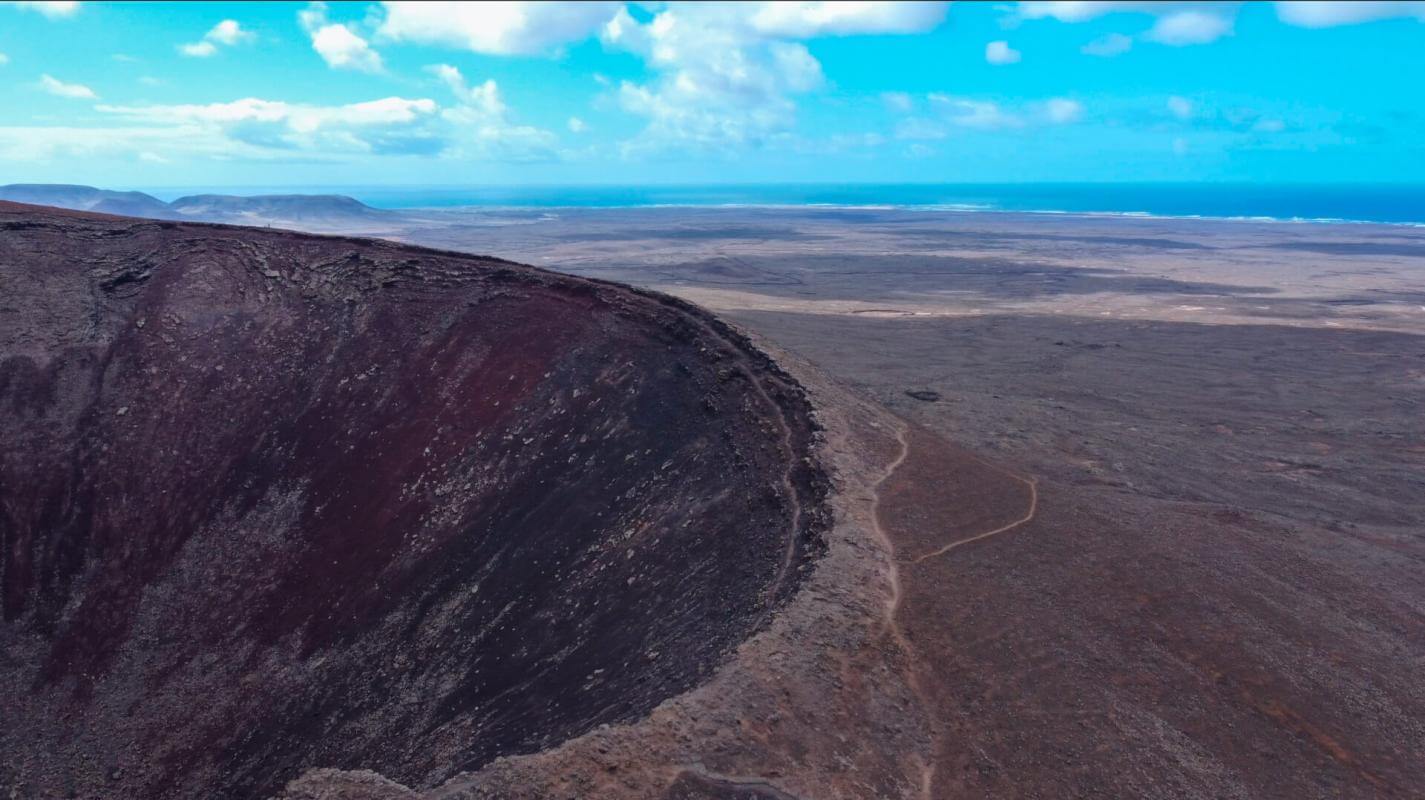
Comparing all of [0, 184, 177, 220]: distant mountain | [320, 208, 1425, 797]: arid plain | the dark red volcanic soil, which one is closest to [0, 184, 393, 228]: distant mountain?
[0, 184, 177, 220]: distant mountain

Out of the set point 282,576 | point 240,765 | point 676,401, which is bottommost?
point 240,765

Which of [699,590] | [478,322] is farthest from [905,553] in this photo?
[478,322]

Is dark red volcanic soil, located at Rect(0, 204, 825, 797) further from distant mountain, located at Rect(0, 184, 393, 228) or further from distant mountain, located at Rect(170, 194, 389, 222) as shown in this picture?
distant mountain, located at Rect(170, 194, 389, 222)

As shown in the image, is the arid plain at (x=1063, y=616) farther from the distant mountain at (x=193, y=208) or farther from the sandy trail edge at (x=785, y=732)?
the distant mountain at (x=193, y=208)

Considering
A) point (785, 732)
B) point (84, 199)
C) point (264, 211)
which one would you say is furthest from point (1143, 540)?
point (84, 199)

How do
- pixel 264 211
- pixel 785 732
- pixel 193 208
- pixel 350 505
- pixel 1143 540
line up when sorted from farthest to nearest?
pixel 264 211 → pixel 193 208 → pixel 350 505 → pixel 1143 540 → pixel 785 732

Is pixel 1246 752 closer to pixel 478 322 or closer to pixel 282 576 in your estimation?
pixel 282 576

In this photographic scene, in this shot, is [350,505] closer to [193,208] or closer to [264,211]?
[264,211]
